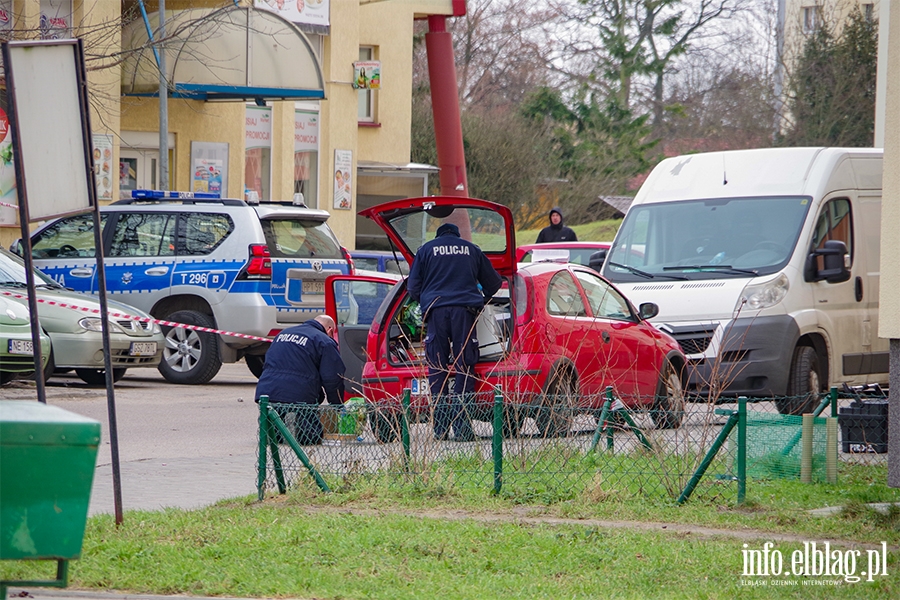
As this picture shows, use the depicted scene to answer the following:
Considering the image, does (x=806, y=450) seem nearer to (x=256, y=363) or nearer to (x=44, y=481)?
(x=44, y=481)

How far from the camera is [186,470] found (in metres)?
9.61

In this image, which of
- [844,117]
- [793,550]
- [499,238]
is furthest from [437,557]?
[844,117]

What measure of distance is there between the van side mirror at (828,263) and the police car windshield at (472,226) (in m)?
3.56

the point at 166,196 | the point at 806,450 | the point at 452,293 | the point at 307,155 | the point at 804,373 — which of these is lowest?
the point at 806,450

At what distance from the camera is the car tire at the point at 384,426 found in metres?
8.38

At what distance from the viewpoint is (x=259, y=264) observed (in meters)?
15.2

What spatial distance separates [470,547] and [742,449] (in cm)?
216

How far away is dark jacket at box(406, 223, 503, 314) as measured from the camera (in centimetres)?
1048

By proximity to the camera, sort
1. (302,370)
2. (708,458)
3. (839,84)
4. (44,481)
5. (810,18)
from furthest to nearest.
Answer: (810,18) → (839,84) → (302,370) → (708,458) → (44,481)

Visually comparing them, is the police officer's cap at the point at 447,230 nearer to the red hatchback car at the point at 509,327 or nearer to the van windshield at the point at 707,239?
the red hatchback car at the point at 509,327

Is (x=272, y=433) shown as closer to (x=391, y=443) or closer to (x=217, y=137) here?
(x=391, y=443)

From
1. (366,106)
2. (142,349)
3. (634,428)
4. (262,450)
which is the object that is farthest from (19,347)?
(366,106)

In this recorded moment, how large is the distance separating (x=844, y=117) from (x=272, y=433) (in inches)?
1499

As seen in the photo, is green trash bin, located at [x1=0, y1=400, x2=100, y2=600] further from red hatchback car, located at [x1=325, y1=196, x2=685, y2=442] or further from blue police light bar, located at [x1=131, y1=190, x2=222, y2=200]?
blue police light bar, located at [x1=131, y1=190, x2=222, y2=200]
